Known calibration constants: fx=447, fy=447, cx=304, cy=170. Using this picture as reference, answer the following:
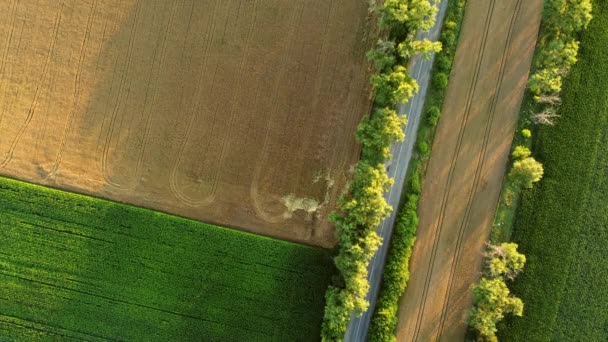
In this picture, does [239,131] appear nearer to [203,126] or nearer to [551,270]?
[203,126]

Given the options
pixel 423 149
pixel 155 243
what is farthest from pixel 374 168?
pixel 155 243

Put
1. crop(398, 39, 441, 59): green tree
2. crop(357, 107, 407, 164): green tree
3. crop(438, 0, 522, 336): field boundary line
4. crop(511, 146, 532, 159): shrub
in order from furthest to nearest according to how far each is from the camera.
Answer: crop(438, 0, 522, 336): field boundary line
crop(511, 146, 532, 159): shrub
crop(398, 39, 441, 59): green tree
crop(357, 107, 407, 164): green tree

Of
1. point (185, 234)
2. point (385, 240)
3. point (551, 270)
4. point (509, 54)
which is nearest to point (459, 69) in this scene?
point (509, 54)

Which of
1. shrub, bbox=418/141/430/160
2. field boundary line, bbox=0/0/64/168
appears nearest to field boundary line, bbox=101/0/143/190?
field boundary line, bbox=0/0/64/168

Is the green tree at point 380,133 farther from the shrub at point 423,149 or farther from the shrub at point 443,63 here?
the shrub at point 443,63

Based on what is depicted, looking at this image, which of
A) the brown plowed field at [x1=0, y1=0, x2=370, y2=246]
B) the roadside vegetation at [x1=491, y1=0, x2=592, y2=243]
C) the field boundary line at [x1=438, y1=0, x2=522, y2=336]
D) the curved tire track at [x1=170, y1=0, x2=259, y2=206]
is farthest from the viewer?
the curved tire track at [x1=170, y1=0, x2=259, y2=206]

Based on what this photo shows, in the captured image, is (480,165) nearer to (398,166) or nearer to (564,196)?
(398,166)

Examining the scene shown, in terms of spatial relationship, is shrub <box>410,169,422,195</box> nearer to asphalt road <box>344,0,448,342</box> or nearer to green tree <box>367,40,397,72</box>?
asphalt road <box>344,0,448,342</box>
